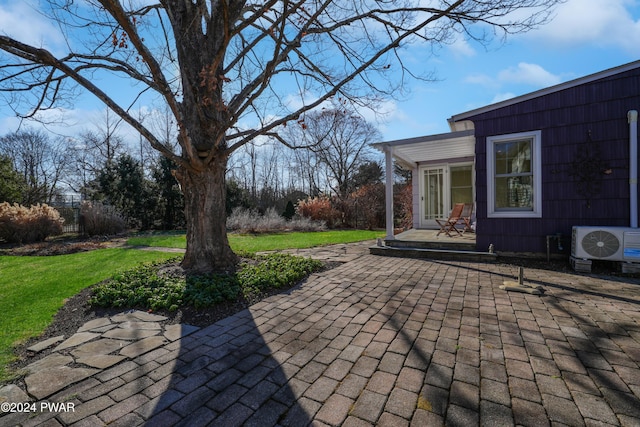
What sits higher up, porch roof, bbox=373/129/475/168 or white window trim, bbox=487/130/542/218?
porch roof, bbox=373/129/475/168

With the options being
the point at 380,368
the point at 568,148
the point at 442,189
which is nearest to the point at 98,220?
the point at 442,189

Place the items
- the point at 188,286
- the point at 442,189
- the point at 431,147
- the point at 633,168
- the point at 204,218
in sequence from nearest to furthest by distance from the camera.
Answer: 1. the point at 188,286
2. the point at 204,218
3. the point at 633,168
4. the point at 431,147
5. the point at 442,189

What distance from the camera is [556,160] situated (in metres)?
5.70

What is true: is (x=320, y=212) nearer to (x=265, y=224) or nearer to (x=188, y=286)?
(x=265, y=224)

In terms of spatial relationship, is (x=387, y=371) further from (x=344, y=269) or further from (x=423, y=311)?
(x=344, y=269)

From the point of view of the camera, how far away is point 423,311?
3.22m

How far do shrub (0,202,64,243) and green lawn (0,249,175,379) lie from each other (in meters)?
3.48

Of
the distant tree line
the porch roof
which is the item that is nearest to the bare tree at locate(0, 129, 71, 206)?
the distant tree line

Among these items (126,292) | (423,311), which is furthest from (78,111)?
(423,311)

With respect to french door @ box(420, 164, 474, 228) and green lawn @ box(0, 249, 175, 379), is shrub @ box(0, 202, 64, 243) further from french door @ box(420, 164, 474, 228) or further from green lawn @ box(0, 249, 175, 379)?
french door @ box(420, 164, 474, 228)

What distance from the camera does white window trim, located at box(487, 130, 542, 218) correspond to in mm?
5840

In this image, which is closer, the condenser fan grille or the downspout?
the condenser fan grille

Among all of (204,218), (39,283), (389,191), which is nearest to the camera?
(39,283)

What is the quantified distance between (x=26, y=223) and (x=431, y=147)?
13830 millimetres
